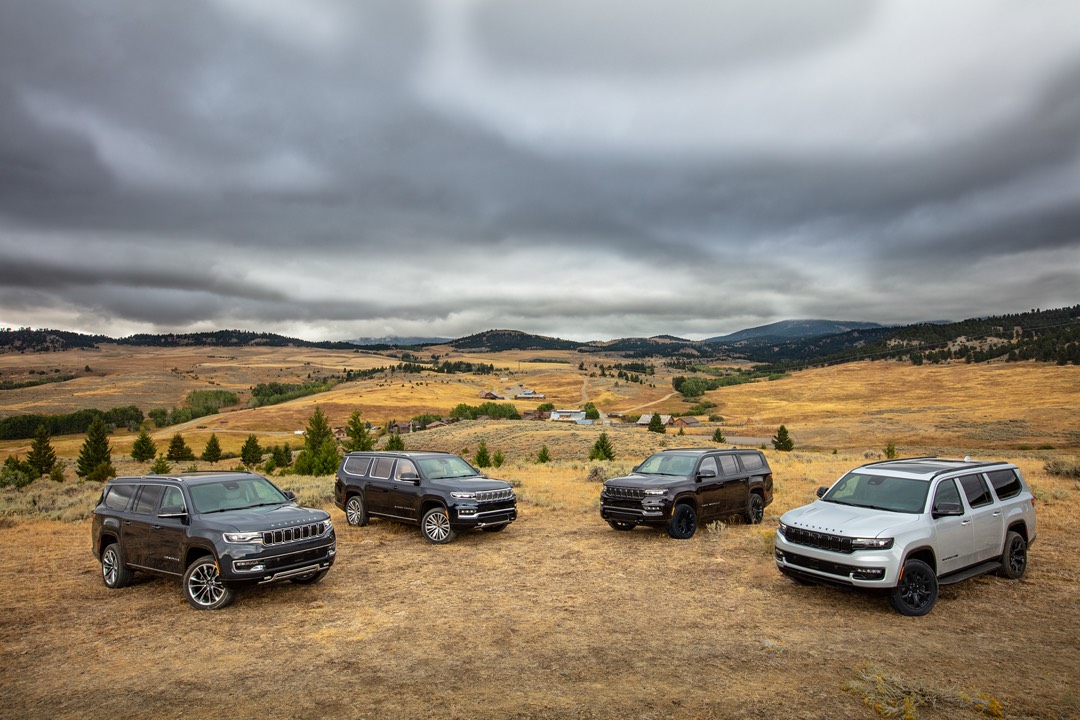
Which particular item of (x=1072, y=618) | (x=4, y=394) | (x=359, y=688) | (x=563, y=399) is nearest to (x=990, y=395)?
(x=563, y=399)

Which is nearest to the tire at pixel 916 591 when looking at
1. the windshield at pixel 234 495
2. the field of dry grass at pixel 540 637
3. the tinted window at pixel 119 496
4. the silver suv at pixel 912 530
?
the silver suv at pixel 912 530

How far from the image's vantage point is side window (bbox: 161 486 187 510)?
9625mm

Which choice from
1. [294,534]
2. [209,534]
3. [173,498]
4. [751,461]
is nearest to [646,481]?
[751,461]

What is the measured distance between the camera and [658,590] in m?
9.99

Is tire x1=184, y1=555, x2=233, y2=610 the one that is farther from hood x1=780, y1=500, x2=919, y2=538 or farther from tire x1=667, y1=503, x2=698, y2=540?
tire x1=667, y1=503, x2=698, y2=540

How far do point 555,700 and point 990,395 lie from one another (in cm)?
13448

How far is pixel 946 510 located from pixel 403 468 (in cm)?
1141

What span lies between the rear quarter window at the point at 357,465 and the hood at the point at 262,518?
5538 mm

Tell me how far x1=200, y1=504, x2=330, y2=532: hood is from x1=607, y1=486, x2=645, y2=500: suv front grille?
6.98 meters

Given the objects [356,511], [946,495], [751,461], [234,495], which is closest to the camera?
[946,495]

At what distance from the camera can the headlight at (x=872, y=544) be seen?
26.8 ft

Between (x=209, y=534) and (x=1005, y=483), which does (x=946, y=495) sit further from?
(x=209, y=534)

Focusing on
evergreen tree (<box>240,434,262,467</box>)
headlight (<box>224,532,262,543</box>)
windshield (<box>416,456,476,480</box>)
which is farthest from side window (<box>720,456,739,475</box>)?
evergreen tree (<box>240,434,262,467</box>)

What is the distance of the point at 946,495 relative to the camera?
9.14 metres
